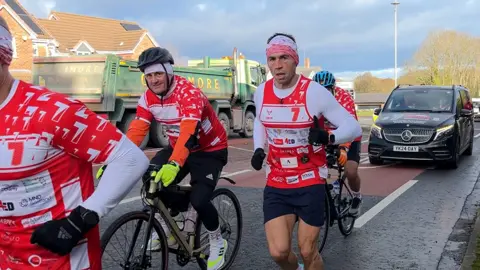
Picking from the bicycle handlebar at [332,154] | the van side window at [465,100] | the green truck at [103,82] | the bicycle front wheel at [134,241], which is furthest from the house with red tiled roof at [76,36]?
the bicycle front wheel at [134,241]

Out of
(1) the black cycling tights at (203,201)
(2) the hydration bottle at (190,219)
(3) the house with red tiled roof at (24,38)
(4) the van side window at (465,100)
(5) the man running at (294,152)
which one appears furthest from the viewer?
(3) the house with red tiled roof at (24,38)

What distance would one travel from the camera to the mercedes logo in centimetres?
1160

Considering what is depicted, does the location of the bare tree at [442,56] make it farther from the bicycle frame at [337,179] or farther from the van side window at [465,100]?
the bicycle frame at [337,179]

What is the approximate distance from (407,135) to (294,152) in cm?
863

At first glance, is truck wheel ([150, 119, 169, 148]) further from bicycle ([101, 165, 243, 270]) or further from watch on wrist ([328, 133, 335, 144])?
watch on wrist ([328, 133, 335, 144])

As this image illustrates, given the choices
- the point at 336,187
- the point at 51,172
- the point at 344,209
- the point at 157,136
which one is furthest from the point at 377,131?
the point at 51,172

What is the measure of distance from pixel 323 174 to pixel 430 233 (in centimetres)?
321

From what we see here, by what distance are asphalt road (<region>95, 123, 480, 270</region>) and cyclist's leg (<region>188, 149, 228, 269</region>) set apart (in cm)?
49

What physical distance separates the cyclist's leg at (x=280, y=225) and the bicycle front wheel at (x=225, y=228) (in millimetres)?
927

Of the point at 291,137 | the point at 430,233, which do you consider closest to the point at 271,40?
the point at 291,137

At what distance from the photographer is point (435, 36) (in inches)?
2653

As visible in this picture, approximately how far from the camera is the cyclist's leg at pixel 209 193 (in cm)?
416

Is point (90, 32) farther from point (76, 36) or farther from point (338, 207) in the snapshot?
point (338, 207)

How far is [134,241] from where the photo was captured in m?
3.33
